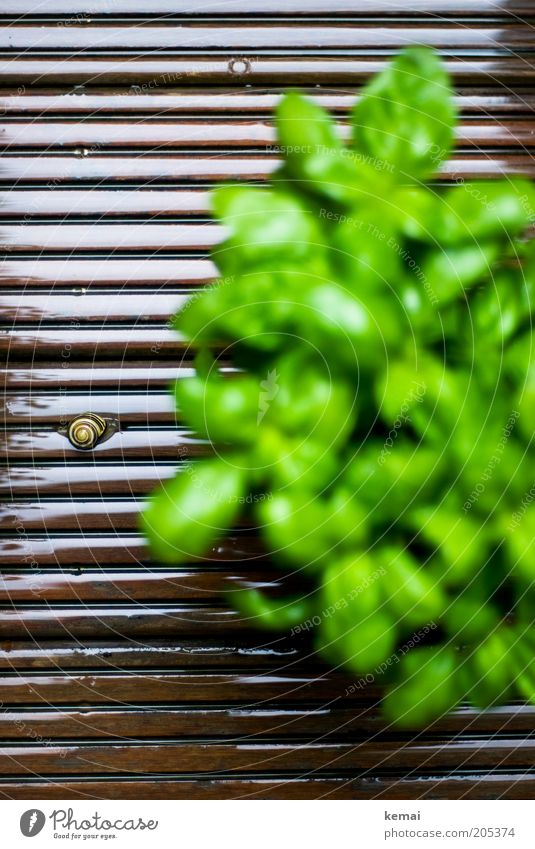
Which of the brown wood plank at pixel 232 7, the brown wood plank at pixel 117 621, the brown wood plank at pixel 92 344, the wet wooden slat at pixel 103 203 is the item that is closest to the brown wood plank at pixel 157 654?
the brown wood plank at pixel 117 621

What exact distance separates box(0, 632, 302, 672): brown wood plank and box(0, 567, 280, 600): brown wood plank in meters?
0.02

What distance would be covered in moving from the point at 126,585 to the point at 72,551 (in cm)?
3

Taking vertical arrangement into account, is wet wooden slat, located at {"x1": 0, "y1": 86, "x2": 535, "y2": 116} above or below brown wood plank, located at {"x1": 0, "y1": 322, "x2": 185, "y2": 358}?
above

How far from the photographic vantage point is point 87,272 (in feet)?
1.31

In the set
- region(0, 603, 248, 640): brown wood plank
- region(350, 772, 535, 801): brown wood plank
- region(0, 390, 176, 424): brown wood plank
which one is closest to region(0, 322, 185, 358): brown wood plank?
region(0, 390, 176, 424): brown wood plank

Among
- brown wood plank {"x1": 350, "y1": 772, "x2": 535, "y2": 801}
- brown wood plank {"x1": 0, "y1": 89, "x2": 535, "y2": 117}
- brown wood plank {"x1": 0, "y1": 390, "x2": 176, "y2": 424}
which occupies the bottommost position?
brown wood plank {"x1": 350, "y1": 772, "x2": 535, "y2": 801}

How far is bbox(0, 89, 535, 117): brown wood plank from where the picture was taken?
15.9 inches

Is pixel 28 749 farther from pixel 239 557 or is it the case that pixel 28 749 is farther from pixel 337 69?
pixel 337 69

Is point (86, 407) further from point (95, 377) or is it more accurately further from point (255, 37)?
point (255, 37)

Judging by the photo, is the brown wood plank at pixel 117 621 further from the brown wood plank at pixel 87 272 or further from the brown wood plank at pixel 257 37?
the brown wood plank at pixel 257 37

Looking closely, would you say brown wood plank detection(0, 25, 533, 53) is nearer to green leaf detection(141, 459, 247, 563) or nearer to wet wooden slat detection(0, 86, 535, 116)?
wet wooden slat detection(0, 86, 535, 116)

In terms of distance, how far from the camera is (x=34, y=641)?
0.39 metres

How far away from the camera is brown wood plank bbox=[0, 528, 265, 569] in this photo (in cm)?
39
